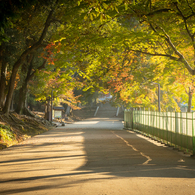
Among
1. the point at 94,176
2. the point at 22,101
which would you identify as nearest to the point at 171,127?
the point at 94,176

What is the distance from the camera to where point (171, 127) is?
18.2 m

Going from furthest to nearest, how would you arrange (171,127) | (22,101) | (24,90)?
(22,101)
(24,90)
(171,127)

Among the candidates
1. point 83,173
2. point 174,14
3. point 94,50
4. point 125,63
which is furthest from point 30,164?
point 125,63

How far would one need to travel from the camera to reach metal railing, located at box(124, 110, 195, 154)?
14758 mm

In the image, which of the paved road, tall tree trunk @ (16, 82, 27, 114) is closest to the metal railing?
the paved road

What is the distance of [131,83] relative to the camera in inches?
1312

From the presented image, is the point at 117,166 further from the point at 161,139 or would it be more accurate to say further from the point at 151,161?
the point at 161,139

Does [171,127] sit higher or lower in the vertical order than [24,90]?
lower

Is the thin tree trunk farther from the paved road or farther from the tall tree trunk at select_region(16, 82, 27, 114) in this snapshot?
the paved road

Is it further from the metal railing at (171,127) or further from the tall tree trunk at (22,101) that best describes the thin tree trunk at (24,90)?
the metal railing at (171,127)

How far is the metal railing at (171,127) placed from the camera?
48.4 feet

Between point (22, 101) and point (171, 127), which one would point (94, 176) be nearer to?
point (171, 127)

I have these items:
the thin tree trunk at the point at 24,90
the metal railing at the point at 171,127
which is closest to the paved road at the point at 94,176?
the metal railing at the point at 171,127

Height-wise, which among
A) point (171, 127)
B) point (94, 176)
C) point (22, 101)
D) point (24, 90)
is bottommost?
point (94, 176)
